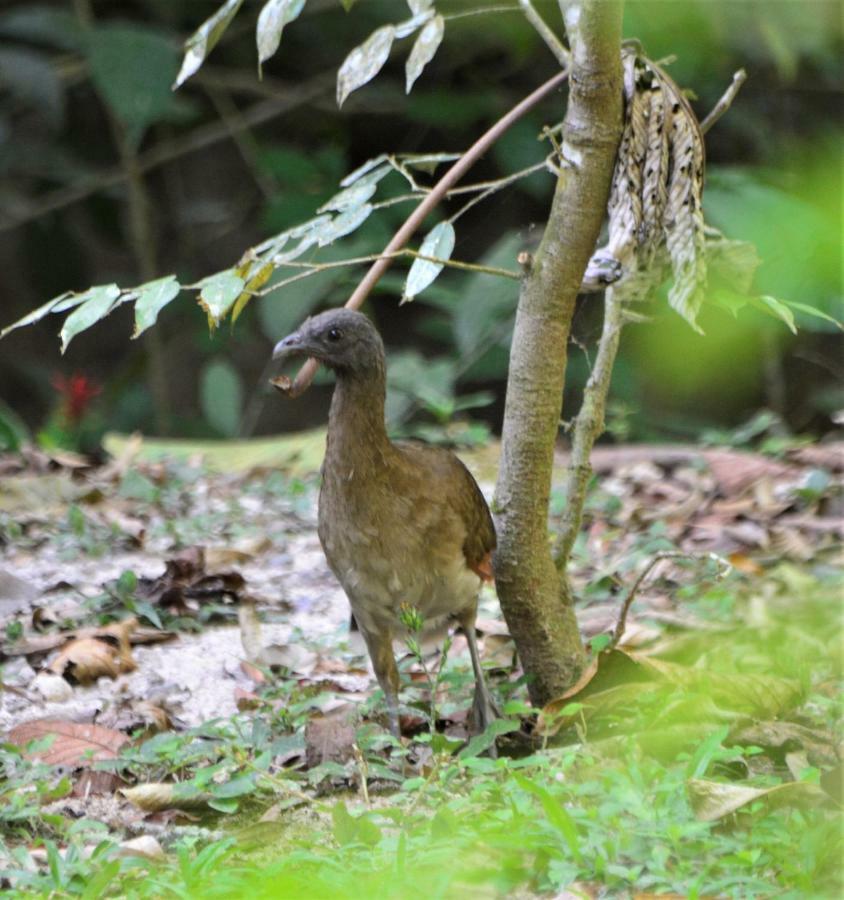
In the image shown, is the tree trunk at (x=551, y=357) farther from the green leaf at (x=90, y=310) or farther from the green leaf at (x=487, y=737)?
the green leaf at (x=90, y=310)

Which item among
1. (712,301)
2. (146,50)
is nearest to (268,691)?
(712,301)

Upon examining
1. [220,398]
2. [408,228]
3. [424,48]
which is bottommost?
[220,398]

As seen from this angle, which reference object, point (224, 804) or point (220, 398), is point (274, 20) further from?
point (220, 398)

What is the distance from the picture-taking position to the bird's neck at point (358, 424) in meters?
3.09

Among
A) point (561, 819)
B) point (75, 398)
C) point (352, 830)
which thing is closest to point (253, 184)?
point (75, 398)

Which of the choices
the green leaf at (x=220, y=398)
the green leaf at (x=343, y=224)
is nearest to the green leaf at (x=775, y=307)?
the green leaf at (x=343, y=224)

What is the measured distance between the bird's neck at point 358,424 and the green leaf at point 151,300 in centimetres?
69

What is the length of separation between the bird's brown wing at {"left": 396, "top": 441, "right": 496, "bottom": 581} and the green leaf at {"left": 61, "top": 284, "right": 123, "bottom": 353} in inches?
37.2

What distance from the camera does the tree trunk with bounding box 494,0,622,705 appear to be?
2.72m

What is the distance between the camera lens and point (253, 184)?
31.5 feet

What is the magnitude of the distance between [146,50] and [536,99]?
17.6ft

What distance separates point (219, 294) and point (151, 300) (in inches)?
4.7

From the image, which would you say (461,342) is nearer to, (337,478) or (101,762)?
(337,478)

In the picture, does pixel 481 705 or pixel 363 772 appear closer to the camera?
pixel 363 772
